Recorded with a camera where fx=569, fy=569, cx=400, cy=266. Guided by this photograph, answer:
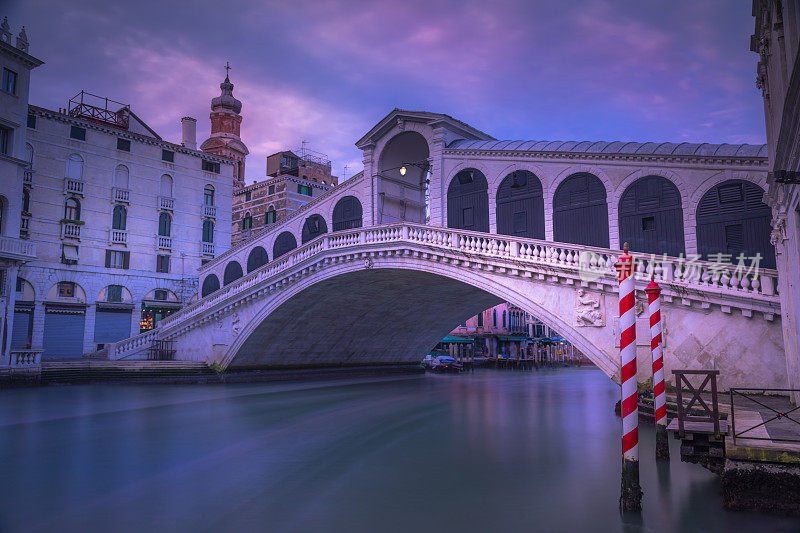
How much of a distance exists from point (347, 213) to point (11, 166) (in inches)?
551

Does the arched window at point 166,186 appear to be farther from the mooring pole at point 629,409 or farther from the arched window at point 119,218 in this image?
the mooring pole at point 629,409

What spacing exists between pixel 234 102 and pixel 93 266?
3196 cm

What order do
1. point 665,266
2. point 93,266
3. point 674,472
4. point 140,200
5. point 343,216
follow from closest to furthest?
point 674,472 < point 665,266 < point 343,216 < point 93,266 < point 140,200

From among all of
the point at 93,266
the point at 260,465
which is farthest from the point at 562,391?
the point at 93,266

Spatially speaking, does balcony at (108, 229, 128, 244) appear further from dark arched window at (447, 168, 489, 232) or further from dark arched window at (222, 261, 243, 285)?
dark arched window at (447, 168, 489, 232)

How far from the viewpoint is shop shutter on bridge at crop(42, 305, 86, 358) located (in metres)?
29.1

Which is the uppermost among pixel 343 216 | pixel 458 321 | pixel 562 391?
pixel 343 216

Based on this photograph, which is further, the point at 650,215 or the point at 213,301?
the point at 213,301

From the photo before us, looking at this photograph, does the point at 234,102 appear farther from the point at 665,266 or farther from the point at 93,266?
the point at 665,266

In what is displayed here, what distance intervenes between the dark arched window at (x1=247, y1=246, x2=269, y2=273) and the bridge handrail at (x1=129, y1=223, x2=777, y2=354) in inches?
201

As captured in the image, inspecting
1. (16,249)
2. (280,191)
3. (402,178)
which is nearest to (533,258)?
(402,178)

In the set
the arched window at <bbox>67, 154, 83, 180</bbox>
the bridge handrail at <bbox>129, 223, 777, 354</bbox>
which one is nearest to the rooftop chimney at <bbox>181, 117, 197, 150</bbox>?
the arched window at <bbox>67, 154, 83, 180</bbox>

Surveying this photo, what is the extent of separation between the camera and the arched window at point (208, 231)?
35688 mm

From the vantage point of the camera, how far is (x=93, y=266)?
30.8 metres
